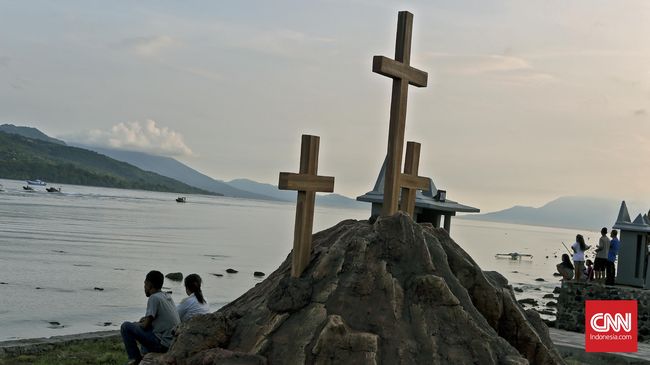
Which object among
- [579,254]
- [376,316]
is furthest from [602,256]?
[376,316]

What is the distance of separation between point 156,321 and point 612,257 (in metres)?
15.5

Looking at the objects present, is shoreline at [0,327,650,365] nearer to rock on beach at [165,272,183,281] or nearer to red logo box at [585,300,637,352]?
red logo box at [585,300,637,352]

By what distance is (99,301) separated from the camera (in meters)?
27.5

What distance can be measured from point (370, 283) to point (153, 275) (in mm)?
2665

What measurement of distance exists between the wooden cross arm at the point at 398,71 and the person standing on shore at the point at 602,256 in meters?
13.3

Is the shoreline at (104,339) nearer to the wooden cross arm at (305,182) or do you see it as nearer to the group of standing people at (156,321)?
the group of standing people at (156,321)

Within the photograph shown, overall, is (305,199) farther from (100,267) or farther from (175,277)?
(100,267)

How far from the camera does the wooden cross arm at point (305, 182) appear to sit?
299 inches

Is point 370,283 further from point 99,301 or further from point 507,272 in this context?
point 507,272

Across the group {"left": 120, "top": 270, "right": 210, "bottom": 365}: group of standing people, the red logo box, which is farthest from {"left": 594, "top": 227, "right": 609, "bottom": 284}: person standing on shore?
{"left": 120, "top": 270, "right": 210, "bottom": 365}: group of standing people

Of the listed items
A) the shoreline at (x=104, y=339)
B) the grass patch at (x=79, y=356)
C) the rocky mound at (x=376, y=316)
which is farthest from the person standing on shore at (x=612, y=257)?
the rocky mound at (x=376, y=316)

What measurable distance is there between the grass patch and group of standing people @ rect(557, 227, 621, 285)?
38.8 feet

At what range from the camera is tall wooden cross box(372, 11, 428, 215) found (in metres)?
8.49

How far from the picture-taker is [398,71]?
8.48 metres
